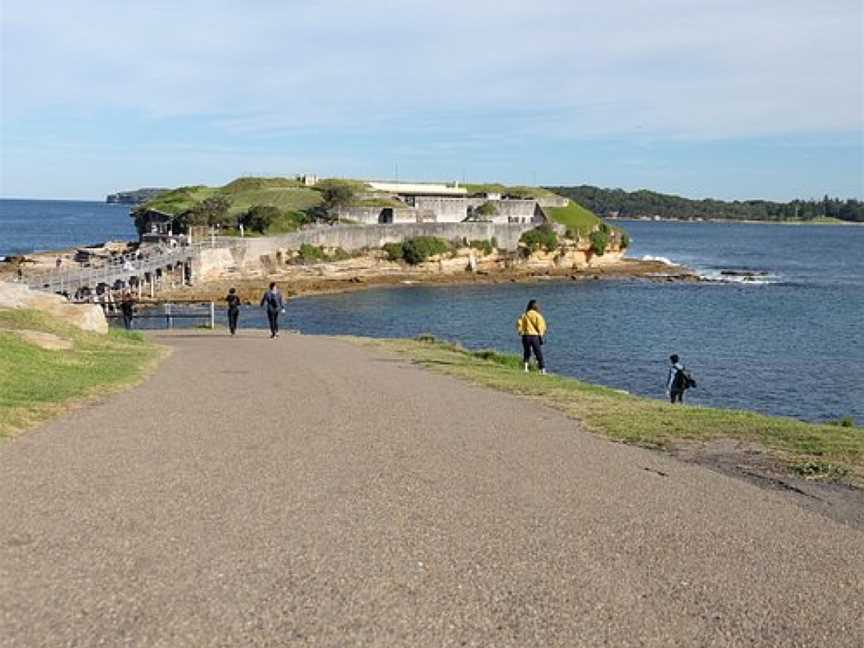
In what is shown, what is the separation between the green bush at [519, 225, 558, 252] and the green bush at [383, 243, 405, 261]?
48.5 ft

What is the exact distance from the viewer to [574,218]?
100 m

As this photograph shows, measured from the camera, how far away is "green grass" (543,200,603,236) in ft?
314

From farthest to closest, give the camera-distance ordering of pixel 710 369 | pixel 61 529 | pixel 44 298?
pixel 710 369, pixel 44 298, pixel 61 529

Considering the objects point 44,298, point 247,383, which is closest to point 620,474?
point 247,383

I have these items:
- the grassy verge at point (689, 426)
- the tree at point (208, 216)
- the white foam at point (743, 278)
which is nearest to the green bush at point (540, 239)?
the white foam at point (743, 278)

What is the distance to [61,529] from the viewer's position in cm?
743

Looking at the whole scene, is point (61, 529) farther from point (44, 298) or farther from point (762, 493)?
point (44, 298)

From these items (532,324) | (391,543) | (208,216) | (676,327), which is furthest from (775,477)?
(208,216)

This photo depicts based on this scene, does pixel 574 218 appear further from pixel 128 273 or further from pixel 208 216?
pixel 128 273

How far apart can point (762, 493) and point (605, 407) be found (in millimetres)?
5359

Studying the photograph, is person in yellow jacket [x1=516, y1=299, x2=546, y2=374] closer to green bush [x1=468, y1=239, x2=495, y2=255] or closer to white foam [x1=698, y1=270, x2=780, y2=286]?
white foam [x1=698, y1=270, x2=780, y2=286]

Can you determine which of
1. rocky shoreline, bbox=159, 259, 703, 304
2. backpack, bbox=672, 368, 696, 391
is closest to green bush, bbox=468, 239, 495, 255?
rocky shoreline, bbox=159, 259, 703, 304

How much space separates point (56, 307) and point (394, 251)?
54120mm

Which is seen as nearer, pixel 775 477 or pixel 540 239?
pixel 775 477
